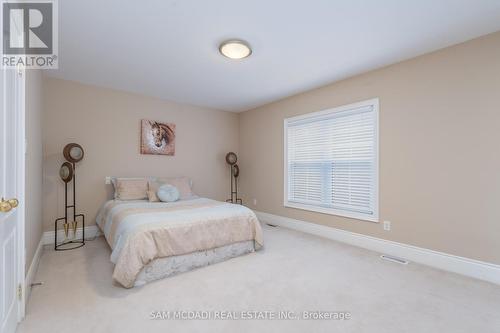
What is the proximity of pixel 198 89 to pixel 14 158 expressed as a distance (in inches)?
111

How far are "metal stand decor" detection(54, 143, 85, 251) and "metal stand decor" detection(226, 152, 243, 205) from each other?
2.73 meters

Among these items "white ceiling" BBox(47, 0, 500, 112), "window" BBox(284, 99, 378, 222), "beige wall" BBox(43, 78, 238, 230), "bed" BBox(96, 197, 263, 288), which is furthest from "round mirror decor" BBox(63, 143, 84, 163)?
"window" BBox(284, 99, 378, 222)

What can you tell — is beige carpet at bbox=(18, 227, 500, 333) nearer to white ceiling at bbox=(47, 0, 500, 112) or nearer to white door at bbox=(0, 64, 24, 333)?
white door at bbox=(0, 64, 24, 333)

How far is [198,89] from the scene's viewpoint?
3992mm

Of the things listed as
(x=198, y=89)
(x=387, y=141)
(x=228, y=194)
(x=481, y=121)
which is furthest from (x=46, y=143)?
(x=481, y=121)

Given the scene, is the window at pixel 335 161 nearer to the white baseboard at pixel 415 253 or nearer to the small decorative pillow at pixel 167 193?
the white baseboard at pixel 415 253

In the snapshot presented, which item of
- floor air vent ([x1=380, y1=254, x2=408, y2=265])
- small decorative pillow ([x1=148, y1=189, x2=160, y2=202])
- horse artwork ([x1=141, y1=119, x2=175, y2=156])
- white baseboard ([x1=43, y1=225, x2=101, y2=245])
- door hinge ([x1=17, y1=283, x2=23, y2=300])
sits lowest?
floor air vent ([x1=380, y1=254, x2=408, y2=265])

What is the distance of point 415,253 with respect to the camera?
2.80m

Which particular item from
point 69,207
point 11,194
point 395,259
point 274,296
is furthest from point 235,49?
point 69,207

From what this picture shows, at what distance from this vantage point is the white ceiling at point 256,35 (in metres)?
2.00

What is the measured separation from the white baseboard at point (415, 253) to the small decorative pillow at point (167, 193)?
7.19 feet

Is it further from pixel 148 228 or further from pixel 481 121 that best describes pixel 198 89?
pixel 481 121

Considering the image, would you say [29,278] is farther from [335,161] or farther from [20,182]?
[335,161]

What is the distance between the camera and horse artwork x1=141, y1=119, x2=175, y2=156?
14.2ft
